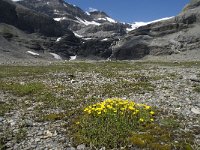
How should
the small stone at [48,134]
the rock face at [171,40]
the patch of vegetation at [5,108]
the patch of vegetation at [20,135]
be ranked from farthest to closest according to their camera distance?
the rock face at [171,40] → the patch of vegetation at [5,108] → the small stone at [48,134] → the patch of vegetation at [20,135]

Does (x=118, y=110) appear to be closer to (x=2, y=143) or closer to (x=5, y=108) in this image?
(x=2, y=143)

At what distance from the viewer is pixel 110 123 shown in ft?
54.2

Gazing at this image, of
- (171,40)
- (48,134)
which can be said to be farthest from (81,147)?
(171,40)

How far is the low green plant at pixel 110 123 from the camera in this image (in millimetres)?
14875

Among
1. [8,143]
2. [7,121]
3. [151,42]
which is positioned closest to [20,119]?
[7,121]

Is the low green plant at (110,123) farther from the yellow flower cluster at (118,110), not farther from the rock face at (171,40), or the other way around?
the rock face at (171,40)

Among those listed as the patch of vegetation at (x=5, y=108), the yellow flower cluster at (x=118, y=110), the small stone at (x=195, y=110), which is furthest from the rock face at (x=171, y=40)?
the yellow flower cluster at (x=118, y=110)

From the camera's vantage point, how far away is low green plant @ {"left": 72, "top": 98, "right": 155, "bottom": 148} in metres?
14.9

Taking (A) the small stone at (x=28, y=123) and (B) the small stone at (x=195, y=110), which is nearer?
(A) the small stone at (x=28, y=123)

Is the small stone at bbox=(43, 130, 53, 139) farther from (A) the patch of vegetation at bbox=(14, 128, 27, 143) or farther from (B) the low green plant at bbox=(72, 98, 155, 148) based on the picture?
(B) the low green plant at bbox=(72, 98, 155, 148)

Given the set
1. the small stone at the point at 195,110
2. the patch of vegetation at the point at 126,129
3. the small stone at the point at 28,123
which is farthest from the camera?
the small stone at the point at 195,110

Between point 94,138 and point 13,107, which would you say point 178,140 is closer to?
point 94,138

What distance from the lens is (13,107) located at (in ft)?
70.8

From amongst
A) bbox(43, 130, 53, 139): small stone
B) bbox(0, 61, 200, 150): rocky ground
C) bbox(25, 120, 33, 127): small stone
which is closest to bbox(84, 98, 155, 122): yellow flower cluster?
bbox(0, 61, 200, 150): rocky ground
